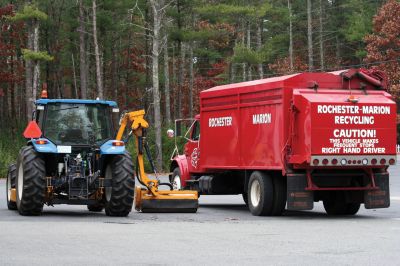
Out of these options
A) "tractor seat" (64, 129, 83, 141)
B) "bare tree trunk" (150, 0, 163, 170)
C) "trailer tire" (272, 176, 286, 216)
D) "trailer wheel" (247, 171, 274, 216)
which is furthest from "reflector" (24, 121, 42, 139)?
"bare tree trunk" (150, 0, 163, 170)

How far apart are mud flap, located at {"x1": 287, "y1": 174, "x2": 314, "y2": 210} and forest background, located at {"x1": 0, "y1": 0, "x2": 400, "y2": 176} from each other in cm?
2365

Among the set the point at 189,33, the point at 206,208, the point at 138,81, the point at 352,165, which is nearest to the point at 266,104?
the point at 352,165

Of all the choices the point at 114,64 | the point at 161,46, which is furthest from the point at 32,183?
the point at 114,64

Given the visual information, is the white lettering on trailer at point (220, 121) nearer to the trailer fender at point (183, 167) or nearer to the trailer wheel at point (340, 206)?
the trailer fender at point (183, 167)

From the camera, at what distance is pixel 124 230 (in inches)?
645

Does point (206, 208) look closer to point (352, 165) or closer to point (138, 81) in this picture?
point (352, 165)

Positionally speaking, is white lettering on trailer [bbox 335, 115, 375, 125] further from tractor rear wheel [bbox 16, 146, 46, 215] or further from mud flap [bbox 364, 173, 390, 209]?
tractor rear wheel [bbox 16, 146, 46, 215]

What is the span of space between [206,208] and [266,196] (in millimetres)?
3545

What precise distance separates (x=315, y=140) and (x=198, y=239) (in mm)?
5446

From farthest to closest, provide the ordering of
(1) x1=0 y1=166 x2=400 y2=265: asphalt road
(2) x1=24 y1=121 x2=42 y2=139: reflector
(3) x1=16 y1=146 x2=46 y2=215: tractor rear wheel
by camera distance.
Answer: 1. (2) x1=24 y1=121 x2=42 y2=139: reflector
2. (3) x1=16 y1=146 x2=46 y2=215: tractor rear wheel
3. (1) x1=0 y1=166 x2=400 y2=265: asphalt road

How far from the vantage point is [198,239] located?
49.1 feet

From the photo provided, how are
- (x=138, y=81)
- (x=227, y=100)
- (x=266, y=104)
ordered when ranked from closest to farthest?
(x=266, y=104) < (x=227, y=100) < (x=138, y=81)

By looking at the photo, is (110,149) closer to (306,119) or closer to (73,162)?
(73,162)

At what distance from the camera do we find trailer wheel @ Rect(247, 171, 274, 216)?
67.3ft
